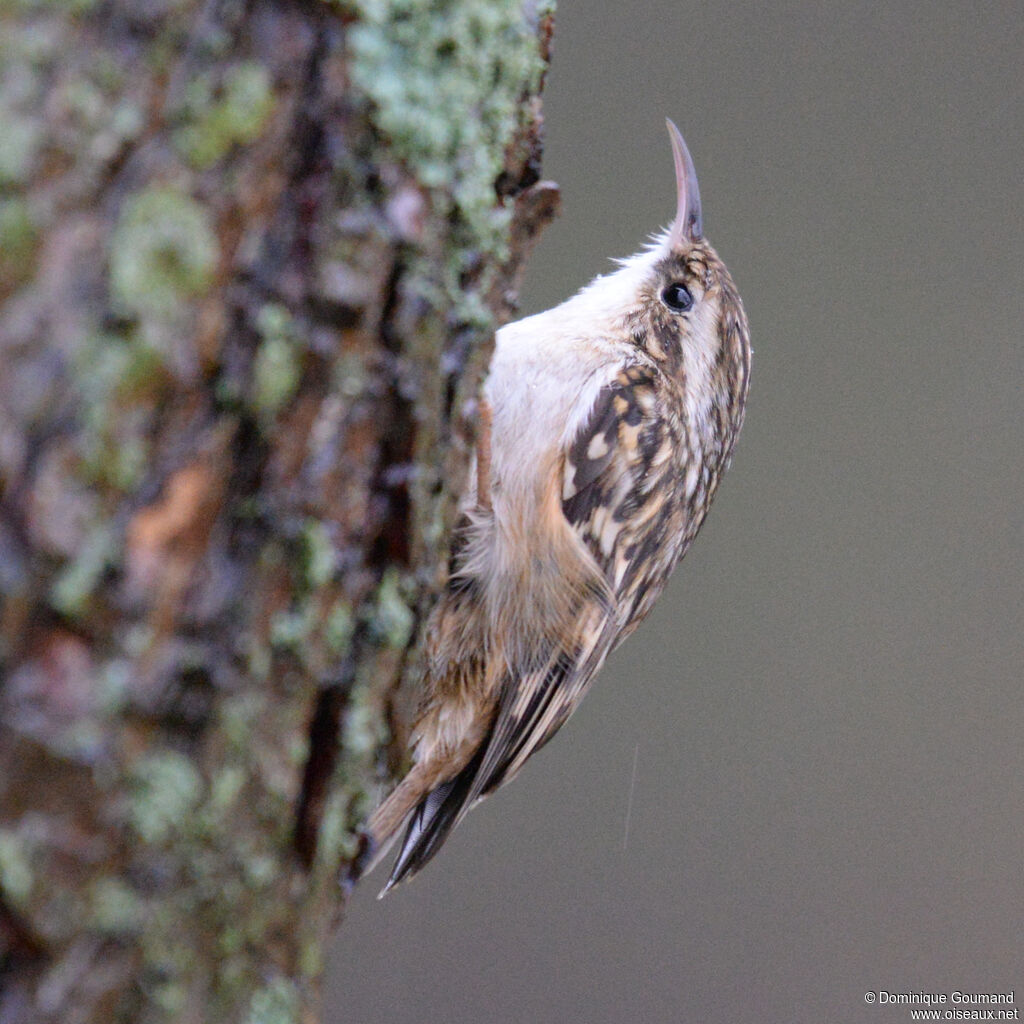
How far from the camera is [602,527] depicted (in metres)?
1.48

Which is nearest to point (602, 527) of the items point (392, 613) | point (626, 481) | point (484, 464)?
point (626, 481)

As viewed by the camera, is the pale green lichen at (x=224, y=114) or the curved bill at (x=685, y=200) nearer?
the pale green lichen at (x=224, y=114)

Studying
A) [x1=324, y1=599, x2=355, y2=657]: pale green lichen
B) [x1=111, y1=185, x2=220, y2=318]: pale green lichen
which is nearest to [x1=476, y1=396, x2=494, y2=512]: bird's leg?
[x1=324, y1=599, x2=355, y2=657]: pale green lichen

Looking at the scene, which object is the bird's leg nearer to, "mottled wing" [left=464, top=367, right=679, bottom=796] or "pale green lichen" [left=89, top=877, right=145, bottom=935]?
"mottled wing" [left=464, top=367, right=679, bottom=796]

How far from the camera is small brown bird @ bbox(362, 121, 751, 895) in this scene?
4.60ft

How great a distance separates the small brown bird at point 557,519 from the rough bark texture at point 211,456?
0.66 m

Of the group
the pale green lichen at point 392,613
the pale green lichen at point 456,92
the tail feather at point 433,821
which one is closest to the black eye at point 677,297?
the tail feather at point 433,821

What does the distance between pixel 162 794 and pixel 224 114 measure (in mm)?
351

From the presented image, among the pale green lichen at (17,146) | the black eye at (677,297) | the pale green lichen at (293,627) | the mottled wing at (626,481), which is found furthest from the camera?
the black eye at (677,297)

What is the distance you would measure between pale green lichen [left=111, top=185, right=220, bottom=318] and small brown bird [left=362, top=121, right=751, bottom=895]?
0.79 metres

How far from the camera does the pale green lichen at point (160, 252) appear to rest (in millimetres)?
506

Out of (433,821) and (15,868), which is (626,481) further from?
(15,868)

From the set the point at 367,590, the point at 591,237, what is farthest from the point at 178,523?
the point at 591,237

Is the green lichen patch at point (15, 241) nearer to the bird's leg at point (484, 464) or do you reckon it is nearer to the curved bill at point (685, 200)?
the bird's leg at point (484, 464)
